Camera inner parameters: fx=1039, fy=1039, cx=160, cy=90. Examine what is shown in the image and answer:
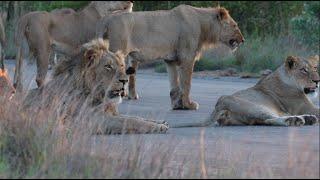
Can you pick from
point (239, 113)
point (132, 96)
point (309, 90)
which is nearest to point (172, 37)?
point (132, 96)

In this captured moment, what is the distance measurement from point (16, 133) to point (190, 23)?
24.8ft

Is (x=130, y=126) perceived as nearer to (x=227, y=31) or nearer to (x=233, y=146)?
(x=233, y=146)

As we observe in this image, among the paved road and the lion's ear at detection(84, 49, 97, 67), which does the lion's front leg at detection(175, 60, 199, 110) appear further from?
the lion's ear at detection(84, 49, 97, 67)

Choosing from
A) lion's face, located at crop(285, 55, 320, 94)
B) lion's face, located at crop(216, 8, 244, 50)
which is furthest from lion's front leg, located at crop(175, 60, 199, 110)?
lion's face, located at crop(285, 55, 320, 94)

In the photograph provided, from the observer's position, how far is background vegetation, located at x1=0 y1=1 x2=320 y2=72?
26453mm

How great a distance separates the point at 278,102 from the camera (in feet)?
41.8

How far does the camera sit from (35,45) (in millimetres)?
18078

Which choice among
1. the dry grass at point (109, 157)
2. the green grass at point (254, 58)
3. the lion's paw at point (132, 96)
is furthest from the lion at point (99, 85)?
the green grass at point (254, 58)

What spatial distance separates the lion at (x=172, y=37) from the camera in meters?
15.6

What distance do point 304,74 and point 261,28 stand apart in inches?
983

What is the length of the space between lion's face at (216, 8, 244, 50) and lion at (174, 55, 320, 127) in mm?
3336

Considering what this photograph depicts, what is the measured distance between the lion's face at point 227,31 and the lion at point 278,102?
3336 mm

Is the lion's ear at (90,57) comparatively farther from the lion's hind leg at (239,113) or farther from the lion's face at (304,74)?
the lion's face at (304,74)

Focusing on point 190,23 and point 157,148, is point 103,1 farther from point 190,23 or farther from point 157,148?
point 157,148
